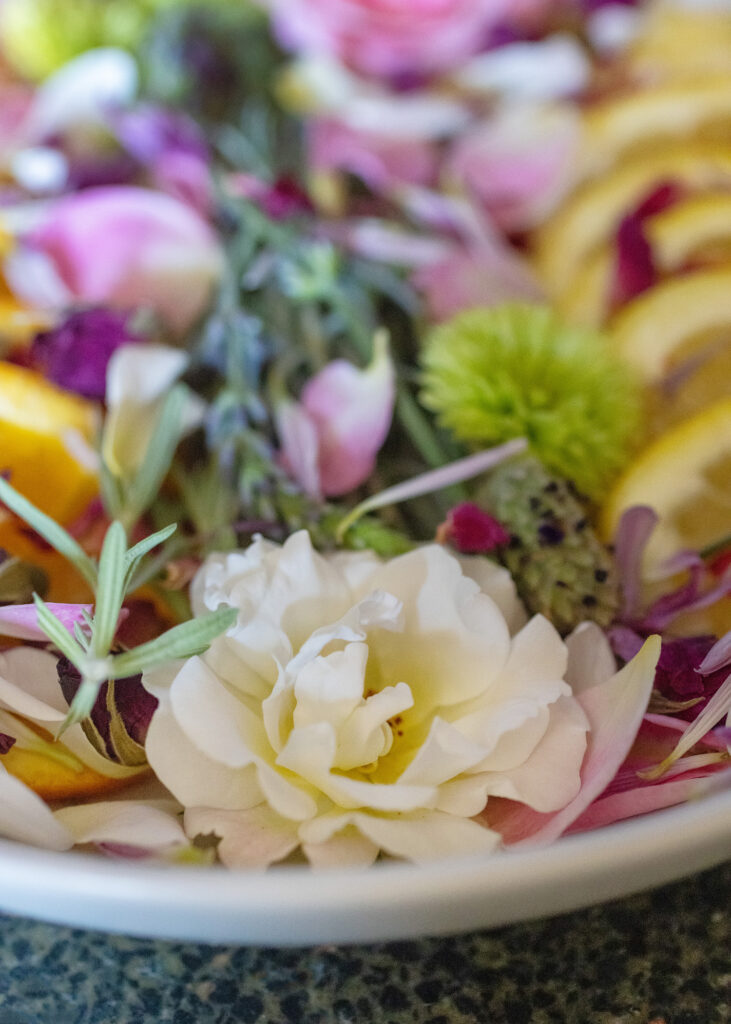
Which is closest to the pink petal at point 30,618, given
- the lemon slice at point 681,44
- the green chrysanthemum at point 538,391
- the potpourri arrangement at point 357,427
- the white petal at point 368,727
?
the potpourri arrangement at point 357,427

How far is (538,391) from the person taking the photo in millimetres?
455

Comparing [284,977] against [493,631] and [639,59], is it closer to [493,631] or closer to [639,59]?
[493,631]

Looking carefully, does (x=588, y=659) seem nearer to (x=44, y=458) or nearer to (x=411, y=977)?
(x=411, y=977)

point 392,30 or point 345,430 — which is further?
point 392,30

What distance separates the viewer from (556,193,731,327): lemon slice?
54 centimetres

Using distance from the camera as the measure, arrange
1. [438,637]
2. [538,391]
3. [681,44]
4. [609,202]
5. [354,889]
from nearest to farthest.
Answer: [354,889]
[438,637]
[538,391]
[609,202]
[681,44]

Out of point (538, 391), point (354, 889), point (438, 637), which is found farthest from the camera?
point (538, 391)

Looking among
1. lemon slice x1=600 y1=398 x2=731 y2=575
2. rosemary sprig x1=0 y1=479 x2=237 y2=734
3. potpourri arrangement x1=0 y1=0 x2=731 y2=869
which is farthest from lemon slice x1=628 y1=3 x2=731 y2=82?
rosemary sprig x1=0 y1=479 x2=237 y2=734

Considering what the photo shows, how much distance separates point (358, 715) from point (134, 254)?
345mm

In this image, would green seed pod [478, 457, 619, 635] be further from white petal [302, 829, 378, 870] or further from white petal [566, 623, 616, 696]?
white petal [302, 829, 378, 870]

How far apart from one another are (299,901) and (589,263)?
46 centimetres

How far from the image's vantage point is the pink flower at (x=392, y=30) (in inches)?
29.2

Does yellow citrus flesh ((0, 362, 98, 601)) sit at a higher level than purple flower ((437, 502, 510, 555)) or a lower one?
higher

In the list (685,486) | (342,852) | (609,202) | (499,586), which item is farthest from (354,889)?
(609,202)
